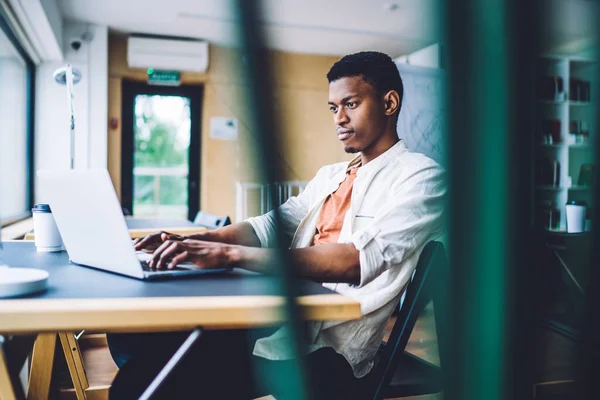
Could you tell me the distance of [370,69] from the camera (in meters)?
1.24

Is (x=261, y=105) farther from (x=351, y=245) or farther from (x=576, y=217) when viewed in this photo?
(x=351, y=245)

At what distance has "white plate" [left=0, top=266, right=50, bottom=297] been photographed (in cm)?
75

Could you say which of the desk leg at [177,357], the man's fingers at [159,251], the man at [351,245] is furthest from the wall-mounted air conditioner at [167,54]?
the desk leg at [177,357]

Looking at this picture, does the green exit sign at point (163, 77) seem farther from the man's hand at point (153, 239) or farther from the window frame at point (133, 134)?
the man's hand at point (153, 239)

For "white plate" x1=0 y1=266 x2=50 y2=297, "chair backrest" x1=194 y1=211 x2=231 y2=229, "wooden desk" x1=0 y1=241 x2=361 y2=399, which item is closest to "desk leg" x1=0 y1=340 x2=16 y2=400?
"wooden desk" x1=0 y1=241 x2=361 y2=399

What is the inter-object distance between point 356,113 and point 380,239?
0.35 meters

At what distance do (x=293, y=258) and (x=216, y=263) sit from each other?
0.68 m

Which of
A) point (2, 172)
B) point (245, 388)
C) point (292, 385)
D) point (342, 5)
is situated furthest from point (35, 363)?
point (342, 5)

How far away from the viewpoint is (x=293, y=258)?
0.29 meters

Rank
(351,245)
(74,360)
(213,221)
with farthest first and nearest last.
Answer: (213,221) → (74,360) → (351,245)

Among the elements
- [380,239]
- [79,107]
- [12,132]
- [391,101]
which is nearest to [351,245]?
[380,239]

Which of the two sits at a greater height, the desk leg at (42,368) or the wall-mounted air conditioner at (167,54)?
the wall-mounted air conditioner at (167,54)

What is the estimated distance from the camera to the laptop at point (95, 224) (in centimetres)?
88

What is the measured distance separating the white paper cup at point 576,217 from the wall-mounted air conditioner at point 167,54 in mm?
5814
